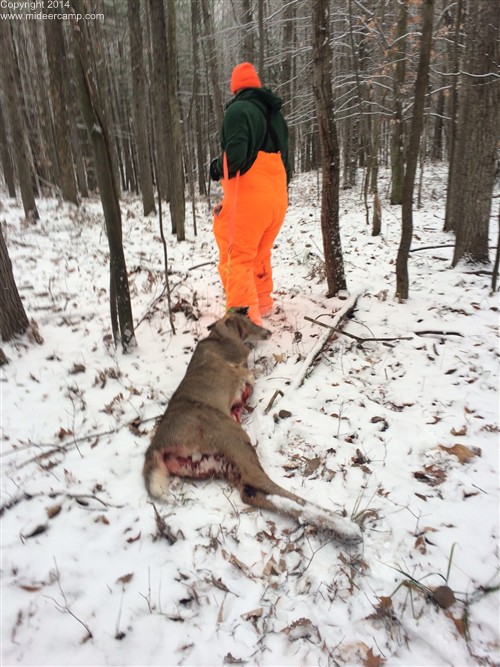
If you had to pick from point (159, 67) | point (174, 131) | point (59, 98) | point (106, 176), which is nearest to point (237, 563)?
point (106, 176)

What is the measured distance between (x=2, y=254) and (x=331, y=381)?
13.0 ft

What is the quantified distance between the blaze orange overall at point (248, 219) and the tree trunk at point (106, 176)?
3.88 feet

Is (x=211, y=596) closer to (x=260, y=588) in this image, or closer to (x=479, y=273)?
(x=260, y=588)

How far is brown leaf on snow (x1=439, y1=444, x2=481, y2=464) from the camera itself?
9.08 feet

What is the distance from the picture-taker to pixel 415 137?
445 centimetres

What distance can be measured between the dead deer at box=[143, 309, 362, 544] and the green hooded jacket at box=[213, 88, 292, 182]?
2.36 meters

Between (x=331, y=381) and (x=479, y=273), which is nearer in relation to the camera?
(x=331, y=381)

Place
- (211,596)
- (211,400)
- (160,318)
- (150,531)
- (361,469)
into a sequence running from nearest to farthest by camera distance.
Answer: (211,596)
(150,531)
(361,469)
(211,400)
(160,318)

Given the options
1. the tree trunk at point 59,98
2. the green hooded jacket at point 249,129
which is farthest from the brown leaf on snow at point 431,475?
the tree trunk at point 59,98

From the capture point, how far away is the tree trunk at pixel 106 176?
3545 millimetres

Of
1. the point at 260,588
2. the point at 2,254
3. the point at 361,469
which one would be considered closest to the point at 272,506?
the point at 260,588

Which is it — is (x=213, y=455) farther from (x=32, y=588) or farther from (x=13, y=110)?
(x=13, y=110)

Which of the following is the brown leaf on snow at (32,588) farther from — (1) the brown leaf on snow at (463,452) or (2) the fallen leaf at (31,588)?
(1) the brown leaf on snow at (463,452)

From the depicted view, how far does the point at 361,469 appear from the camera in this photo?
2824 millimetres
